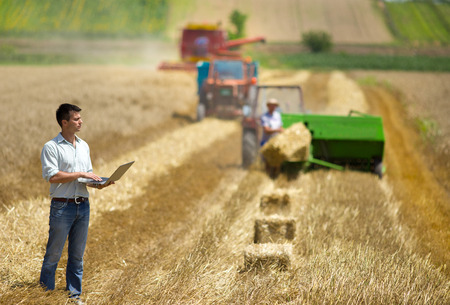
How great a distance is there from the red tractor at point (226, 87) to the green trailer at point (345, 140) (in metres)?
7.13

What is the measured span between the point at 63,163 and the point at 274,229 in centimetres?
267

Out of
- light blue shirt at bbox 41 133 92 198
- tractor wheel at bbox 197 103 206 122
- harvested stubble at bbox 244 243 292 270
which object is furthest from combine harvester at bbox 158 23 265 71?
light blue shirt at bbox 41 133 92 198

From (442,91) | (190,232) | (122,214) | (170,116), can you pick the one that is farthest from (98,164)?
(442,91)

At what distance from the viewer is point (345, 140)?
9812 mm

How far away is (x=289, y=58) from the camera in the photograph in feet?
203

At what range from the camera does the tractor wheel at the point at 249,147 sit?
1069cm

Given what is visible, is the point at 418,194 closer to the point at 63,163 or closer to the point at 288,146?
the point at 288,146

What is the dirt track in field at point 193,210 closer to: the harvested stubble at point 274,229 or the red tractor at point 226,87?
the harvested stubble at point 274,229

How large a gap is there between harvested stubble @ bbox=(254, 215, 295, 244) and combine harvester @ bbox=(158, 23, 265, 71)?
19.8 meters

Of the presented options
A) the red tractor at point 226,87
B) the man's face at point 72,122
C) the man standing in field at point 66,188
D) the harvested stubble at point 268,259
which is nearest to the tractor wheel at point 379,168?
the harvested stubble at point 268,259

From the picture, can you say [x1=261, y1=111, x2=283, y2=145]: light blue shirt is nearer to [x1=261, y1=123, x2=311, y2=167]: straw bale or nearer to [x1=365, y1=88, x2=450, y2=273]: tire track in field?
[x1=261, y1=123, x2=311, y2=167]: straw bale

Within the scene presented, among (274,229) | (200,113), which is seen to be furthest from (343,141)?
(200,113)

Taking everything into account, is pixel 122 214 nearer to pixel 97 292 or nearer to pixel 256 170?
pixel 97 292

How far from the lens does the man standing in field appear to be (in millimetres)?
4297
